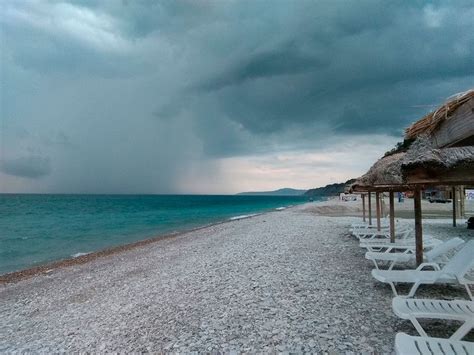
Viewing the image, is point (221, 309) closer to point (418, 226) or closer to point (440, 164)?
point (440, 164)

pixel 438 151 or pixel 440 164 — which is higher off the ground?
pixel 438 151

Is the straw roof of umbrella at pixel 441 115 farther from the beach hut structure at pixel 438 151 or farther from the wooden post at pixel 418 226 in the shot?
the wooden post at pixel 418 226

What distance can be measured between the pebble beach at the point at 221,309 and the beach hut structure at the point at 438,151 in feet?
6.16

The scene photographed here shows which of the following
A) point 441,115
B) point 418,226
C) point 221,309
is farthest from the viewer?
point 418,226

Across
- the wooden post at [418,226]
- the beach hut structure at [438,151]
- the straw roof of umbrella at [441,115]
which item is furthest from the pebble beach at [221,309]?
the straw roof of umbrella at [441,115]

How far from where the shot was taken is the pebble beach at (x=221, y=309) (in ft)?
13.5

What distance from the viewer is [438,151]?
3.42 meters

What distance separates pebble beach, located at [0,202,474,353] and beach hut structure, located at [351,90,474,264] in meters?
1.88

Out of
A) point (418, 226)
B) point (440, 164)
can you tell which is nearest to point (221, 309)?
point (440, 164)

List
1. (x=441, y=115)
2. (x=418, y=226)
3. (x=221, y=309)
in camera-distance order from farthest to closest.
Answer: (x=418, y=226) < (x=221, y=309) < (x=441, y=115)

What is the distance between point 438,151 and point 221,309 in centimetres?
373

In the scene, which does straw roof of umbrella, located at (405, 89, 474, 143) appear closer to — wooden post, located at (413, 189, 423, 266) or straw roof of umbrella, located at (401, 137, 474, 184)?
straw roof of umbrella, located at (401, 137, 474, 184)

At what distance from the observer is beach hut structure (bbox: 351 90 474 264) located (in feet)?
5.93

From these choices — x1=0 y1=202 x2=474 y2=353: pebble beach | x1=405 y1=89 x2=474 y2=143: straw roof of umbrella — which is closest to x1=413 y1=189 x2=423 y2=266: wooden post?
x1=0 y1=202 x2=474 y2=353: pebble beach
